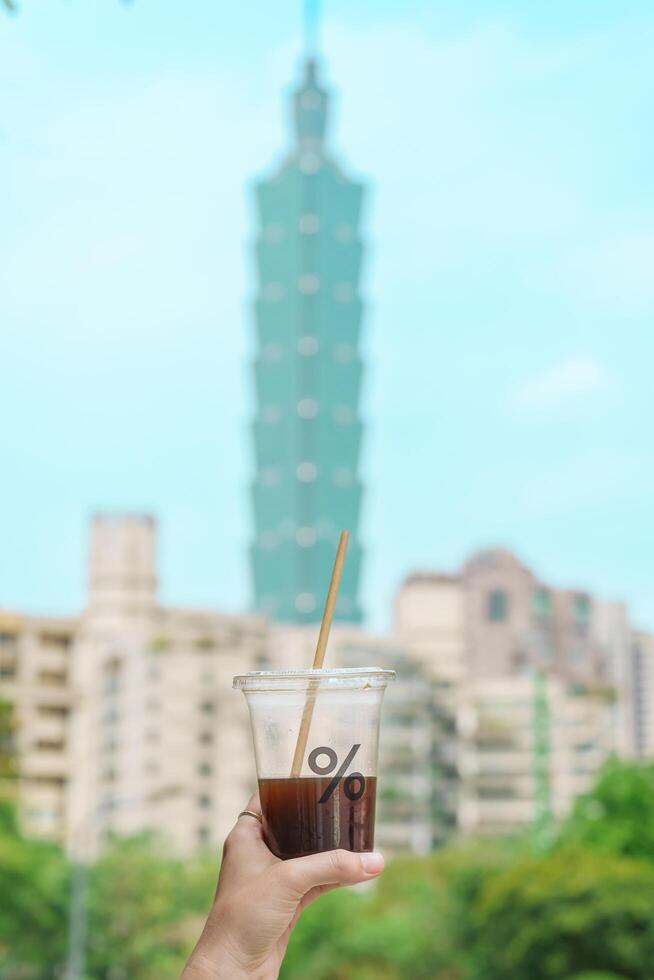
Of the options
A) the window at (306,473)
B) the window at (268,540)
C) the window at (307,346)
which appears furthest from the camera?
the window at (268,540)

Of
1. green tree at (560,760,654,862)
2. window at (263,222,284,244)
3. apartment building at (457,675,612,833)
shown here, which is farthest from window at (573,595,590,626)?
window at (263,222,284,244)

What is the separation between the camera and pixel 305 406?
125312 millimetres

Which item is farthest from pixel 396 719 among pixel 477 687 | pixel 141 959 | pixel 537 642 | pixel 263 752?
pixel 263 752

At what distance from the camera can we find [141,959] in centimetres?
3462

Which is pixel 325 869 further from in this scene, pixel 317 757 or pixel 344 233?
pixel 344 233

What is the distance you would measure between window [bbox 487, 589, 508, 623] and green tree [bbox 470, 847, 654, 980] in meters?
50.6

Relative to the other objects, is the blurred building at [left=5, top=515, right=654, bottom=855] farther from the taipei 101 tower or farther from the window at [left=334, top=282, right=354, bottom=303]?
the window at [left=334, top=282, right=354, bottom=303]

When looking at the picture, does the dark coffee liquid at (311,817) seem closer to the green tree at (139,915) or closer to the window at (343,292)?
the green tree at (139,915)

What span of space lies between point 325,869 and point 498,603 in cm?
7889

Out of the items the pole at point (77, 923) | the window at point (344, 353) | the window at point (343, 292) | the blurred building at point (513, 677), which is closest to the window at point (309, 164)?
the window at point (343, 292)

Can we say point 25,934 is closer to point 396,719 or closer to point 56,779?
point 56,779

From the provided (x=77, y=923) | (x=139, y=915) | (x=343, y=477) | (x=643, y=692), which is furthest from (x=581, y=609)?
(x=77, y=923)

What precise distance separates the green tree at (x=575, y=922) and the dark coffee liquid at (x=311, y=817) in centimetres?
2556

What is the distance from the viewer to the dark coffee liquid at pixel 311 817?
184cm
